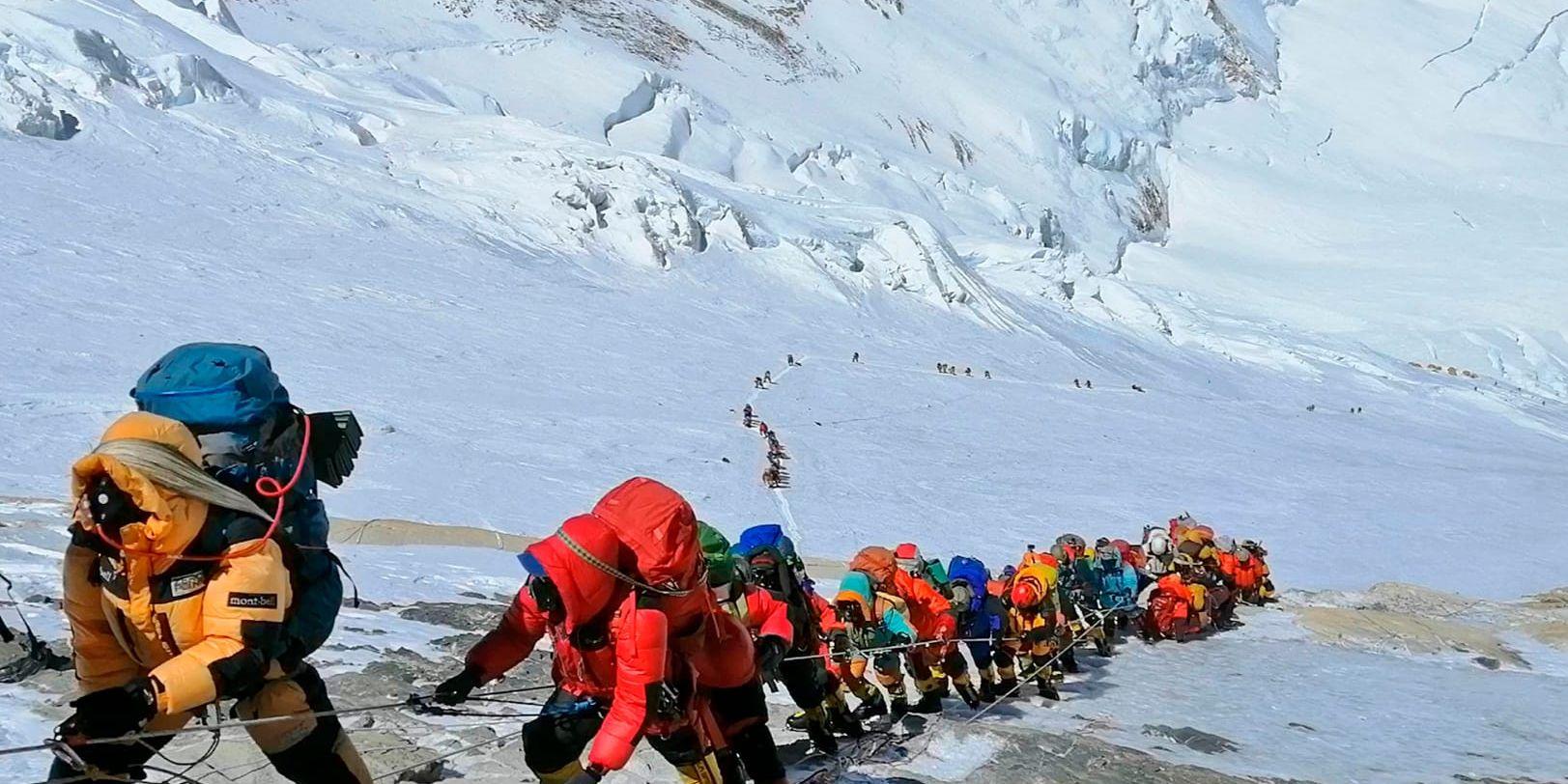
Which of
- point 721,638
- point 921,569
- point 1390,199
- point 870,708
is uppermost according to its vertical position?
point 1390,199

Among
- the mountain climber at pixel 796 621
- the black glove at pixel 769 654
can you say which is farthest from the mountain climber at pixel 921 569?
the black glove at pixel 769 654

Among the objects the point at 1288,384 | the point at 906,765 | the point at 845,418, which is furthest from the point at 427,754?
the point at 1288,384

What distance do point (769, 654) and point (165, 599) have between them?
2.27m

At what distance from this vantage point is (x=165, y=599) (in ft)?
9.86

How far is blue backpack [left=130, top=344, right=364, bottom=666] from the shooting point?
3145 mm

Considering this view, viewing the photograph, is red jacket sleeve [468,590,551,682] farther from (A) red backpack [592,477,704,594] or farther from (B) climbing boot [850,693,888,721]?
(B) climbing boot [850,693,888,721]

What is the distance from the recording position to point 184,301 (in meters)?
22.6

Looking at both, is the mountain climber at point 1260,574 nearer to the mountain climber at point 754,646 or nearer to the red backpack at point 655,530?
the mountain climber at point 754,646

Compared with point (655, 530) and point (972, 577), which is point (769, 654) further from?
point (972, 577)

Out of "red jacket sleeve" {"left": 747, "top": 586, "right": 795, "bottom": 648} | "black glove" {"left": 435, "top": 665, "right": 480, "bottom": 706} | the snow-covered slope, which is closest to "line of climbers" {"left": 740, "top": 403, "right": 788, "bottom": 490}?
the snow-covered slope

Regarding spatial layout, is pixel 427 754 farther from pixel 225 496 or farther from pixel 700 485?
pixel 700 485

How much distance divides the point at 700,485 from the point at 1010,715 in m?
9.44

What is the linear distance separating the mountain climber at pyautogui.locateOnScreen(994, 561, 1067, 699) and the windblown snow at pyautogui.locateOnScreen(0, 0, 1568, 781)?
444 mm

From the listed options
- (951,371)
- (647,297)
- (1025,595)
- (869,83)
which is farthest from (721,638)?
(869,83)
